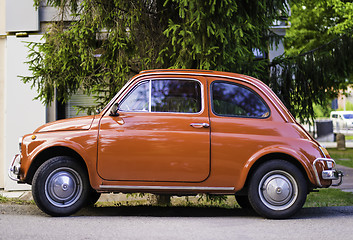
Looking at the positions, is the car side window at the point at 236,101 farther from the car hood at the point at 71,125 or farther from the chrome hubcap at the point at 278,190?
the car hood at the point at 71,125

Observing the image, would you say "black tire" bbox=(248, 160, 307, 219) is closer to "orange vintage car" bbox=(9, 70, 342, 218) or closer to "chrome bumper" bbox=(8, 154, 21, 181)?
"orange vintage car" bbox=(9, 70, 342, 218)

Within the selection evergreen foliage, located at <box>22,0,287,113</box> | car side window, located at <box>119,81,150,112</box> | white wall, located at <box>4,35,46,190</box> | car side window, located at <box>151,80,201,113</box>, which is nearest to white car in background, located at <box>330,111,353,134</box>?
white wall, located at <box>4,35,46,190</box>

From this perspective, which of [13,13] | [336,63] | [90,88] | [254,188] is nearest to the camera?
[254,188]

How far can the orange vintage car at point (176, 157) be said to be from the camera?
664cm

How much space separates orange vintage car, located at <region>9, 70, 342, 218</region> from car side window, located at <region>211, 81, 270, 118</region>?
0.04 metres

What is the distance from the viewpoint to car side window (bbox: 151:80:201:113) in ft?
22.5

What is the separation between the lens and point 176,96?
6.95 meters

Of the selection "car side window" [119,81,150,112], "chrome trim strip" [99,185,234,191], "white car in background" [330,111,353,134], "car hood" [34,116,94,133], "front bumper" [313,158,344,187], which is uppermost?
"car side window" [119,81,150,112]

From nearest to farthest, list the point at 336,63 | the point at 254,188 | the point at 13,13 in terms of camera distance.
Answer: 1. the point at 254,188
2. the point at 336,63
3. the point at 13,13

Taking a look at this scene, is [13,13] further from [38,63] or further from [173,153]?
[173,153]

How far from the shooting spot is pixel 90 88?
30.0 ft

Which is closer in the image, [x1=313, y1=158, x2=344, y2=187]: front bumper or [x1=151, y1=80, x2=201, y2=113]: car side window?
[x1=313, y1=158, x2=344, y2=187]: front bumper

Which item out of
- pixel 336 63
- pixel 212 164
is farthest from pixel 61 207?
pixel 336 63

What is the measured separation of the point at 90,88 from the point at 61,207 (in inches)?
116
